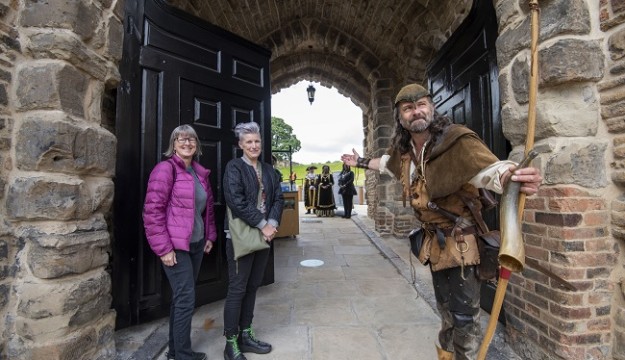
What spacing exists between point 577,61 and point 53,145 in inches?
124

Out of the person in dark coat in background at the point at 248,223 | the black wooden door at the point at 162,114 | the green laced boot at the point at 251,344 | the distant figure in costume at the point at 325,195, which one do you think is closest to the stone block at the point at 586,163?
the person in dark coat in background at the point at 248,223

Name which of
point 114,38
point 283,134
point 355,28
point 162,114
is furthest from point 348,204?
point 283,134

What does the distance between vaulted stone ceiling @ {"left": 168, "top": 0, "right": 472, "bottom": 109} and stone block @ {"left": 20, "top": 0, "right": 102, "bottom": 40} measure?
2276mm

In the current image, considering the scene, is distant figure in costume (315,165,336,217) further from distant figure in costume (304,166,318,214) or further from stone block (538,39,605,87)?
stone block (538,39,605,87)

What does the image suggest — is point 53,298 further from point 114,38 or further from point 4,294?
point 114,38

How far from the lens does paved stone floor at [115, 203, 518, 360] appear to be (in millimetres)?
2289

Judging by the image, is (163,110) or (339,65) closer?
(163,110)

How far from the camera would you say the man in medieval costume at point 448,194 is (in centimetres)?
147

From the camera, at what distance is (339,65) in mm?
8453

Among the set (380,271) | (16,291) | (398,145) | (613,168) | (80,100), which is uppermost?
(80,100)

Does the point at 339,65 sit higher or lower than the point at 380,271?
higher

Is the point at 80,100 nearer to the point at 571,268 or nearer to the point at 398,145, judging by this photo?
the point at 398,145

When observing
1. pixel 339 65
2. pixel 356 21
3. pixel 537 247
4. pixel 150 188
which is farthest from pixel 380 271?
pixel 339 65

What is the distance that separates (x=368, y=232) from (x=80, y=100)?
615cm
